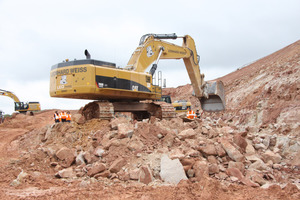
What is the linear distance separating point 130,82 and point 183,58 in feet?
13.4

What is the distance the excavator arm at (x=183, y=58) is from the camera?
1002cm

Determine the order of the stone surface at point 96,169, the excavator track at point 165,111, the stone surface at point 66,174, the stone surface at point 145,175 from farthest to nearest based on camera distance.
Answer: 1. the excavator track at point 165,111
2. the stone surface at point 66,174
3. the stone surface at point 96,169
4. the stone surface at point 145,175

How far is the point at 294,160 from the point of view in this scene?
24.6 feet

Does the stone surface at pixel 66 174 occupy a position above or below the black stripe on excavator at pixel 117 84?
below

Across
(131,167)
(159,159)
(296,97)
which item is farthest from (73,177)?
(296,97)

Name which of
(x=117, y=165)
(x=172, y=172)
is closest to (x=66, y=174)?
(x=117, y=165)

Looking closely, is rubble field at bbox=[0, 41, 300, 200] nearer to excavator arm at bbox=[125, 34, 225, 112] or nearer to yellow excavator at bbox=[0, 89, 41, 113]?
excavator arm at bbox=[125, 34, 225, 112]

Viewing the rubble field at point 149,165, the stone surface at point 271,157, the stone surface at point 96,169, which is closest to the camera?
the rubble field at point 149,165

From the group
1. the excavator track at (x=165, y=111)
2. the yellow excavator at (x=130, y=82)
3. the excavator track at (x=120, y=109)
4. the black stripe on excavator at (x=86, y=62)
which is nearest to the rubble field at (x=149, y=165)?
the excavator track at (x=120, y=109)

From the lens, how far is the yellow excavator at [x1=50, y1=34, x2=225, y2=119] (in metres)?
8.32

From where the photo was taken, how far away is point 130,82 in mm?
9125

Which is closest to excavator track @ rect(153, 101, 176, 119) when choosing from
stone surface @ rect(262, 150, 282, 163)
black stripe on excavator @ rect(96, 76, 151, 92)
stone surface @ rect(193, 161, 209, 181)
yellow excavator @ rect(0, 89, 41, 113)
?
black stripe on excavator @ rect(96, 76, 151, 92)

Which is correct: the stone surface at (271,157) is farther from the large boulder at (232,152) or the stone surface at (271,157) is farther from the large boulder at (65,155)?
the large boulder at (65,155)

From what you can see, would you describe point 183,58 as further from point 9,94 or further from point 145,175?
point 9,94
